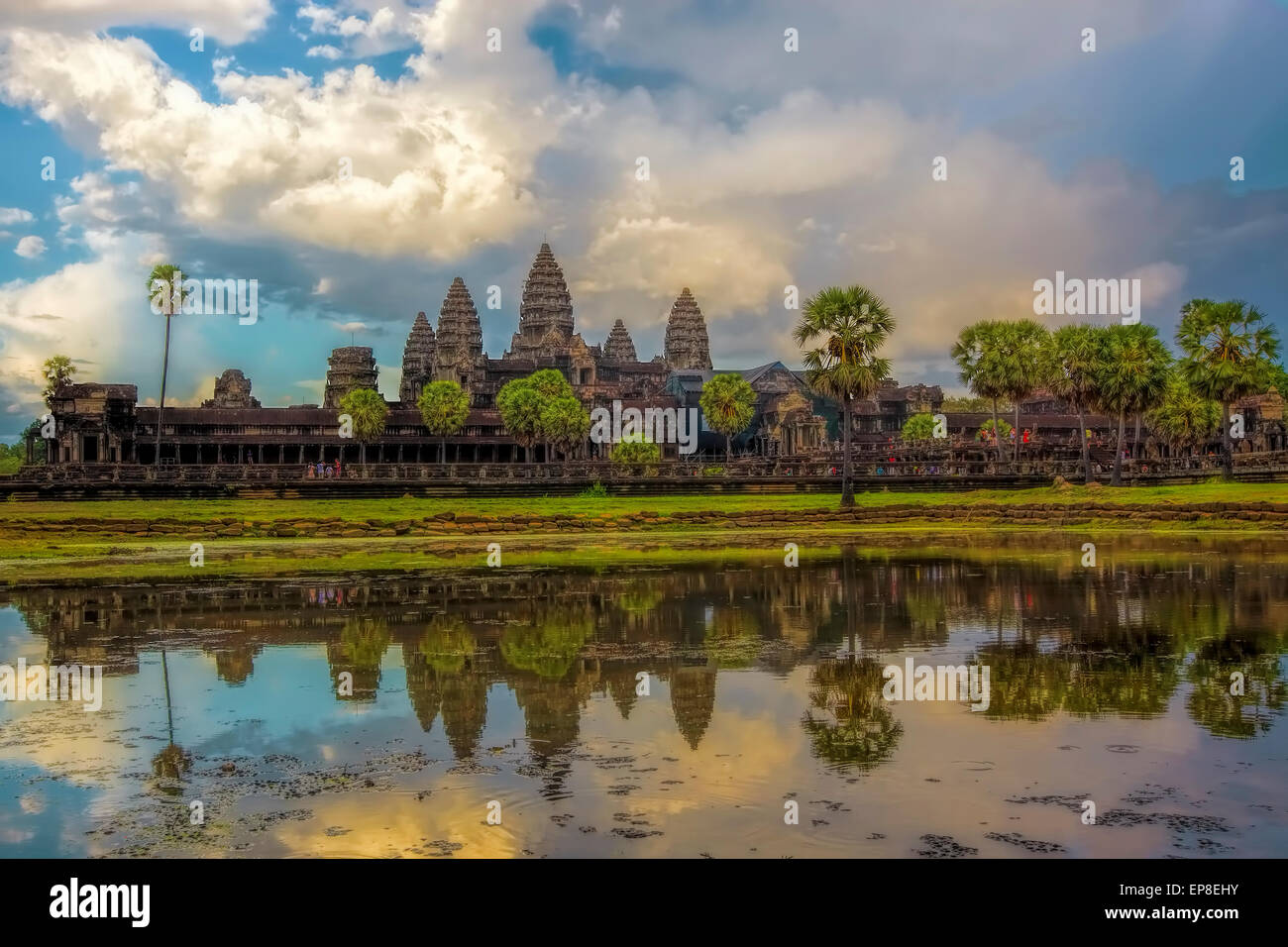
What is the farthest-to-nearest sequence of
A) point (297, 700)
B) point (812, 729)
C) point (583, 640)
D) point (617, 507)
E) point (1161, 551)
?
point (617, 507)
point (1161, 551)
point (583, 640)
point (297, 700)
point (812, 729)

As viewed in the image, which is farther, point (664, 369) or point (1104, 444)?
point (664, 369)

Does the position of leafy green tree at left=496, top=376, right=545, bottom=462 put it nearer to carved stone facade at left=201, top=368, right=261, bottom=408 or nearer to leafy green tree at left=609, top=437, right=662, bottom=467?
leafy green tree at left=609, top=437, right=662, bottom=467

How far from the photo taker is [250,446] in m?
114

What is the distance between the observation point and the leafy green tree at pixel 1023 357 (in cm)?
8194

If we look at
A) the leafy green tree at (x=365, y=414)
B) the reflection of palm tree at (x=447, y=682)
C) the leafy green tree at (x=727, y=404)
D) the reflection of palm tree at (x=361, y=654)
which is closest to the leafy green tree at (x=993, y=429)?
the leafy green tree at (x=727, y=404)

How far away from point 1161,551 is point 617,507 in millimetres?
27497

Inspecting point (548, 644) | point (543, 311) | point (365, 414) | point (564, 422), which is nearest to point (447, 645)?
A: point (548, 644)

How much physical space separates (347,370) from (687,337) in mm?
56355

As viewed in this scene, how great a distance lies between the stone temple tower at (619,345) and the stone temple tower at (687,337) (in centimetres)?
555

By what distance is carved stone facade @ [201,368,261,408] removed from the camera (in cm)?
16216

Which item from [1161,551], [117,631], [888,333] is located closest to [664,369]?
[888,333]

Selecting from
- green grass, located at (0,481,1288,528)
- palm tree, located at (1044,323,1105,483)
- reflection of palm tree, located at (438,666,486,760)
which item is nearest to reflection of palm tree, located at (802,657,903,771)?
reflection of palm tree, located at (438,666,486,760)
